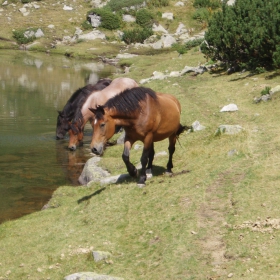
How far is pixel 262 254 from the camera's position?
8.89 m

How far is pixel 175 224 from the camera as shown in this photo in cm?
1070

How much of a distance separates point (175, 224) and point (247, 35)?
22.0 metres

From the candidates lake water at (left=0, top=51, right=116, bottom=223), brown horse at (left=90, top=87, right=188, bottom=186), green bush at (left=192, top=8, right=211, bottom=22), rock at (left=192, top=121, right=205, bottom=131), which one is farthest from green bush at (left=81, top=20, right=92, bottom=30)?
brown horse at (left=90, top=87, right=188, bottom=186)

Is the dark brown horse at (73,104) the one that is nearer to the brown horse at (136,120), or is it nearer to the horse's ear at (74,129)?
the horse's ear at (74,129)

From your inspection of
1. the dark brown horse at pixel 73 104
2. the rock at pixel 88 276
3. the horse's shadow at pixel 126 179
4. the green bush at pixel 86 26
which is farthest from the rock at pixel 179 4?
the rock at pixel 88 276

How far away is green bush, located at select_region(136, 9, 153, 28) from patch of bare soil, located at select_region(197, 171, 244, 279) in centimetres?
7724

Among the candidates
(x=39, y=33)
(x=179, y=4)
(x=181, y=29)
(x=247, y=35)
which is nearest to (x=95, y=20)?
(x=39, y=33)

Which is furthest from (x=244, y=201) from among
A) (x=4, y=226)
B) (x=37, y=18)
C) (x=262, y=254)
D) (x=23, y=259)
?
(x=37, y=18)

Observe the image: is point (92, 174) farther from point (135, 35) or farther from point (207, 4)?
point (207, 4)

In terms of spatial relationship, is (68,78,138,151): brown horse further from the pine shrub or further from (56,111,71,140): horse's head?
the pine shrub

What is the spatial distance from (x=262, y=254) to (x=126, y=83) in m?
12.2

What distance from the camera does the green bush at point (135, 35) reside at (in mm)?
80188

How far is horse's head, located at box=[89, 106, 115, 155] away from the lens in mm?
12039

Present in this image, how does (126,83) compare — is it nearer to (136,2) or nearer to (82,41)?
(82,41)
